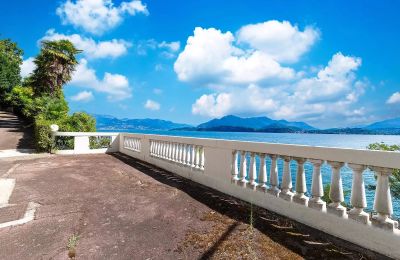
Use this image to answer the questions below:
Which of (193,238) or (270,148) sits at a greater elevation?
(270,148)

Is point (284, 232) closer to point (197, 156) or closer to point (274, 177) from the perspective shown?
point (274, 177)

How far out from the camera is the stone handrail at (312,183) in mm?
3270

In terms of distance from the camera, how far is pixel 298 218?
14.1 ft

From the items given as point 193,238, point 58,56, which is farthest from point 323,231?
point 58,56

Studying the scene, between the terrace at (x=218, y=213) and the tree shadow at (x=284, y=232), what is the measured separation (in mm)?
15

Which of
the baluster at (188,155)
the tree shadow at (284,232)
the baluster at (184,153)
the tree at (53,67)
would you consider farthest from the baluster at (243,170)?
the tree at (53,67)

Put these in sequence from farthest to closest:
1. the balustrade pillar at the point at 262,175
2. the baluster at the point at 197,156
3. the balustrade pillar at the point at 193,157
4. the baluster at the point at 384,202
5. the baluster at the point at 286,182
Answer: the balustrade pillar at the point at 193,157 < the baluster at the point at 197,156 < the balustrade pillar at the point at 262,175 < the baluster at the point at 286,182 < the baluster at the point at 384,202

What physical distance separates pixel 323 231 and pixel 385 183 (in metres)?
1.15

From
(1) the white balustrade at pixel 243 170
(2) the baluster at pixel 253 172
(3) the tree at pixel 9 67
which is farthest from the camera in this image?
(3) the tree at pixel 9 67

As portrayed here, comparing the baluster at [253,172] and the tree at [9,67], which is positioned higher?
the tree at [9,67]

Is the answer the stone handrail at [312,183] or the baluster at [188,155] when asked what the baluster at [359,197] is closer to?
the stone handrail at [312,183]

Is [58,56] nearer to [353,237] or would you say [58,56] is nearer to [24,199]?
[24,199]

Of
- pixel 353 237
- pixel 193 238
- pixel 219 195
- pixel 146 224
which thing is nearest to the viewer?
pixel 353 237

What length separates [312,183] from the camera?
4129 millimetres
